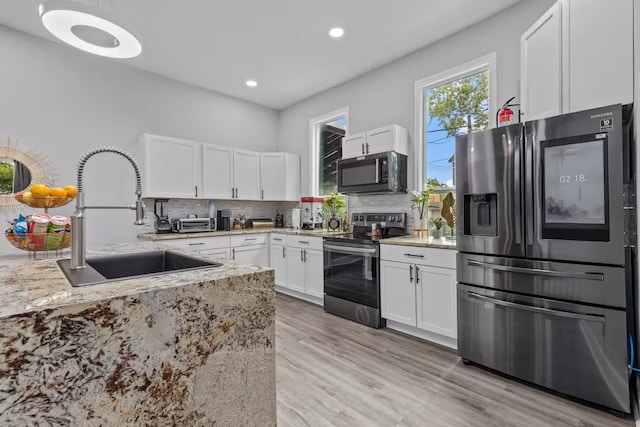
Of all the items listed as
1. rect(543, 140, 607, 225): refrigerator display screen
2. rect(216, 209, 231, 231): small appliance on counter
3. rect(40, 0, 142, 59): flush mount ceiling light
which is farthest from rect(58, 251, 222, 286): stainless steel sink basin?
rect(216, 209, 231, 231): small appliance on counter

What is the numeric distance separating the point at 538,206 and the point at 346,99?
3.03 m

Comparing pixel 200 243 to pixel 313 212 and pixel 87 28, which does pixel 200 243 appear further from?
pixel 87 28

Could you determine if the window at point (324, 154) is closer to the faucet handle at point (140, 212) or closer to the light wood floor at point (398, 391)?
the light wood floor at point (398, 391)

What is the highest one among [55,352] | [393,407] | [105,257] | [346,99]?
[346,99]

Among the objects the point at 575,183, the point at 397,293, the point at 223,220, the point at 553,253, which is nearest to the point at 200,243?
the point at 223,220

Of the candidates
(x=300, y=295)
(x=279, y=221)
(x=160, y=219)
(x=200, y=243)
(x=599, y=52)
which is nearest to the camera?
(x=599, y=52)

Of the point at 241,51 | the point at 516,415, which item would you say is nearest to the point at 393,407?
the point at 516,415

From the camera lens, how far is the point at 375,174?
3.41 m

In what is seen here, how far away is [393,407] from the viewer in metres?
1.81

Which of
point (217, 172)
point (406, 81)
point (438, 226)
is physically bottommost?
point (438, 226)

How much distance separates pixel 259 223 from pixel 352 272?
2.24 m

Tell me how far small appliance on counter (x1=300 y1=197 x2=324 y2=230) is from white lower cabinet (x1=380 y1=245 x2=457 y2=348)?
1.77 meters

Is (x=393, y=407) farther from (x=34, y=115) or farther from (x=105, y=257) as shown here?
(x=34, y=115)

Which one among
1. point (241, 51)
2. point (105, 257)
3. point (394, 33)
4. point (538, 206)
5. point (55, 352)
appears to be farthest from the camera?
point (241, 51)
